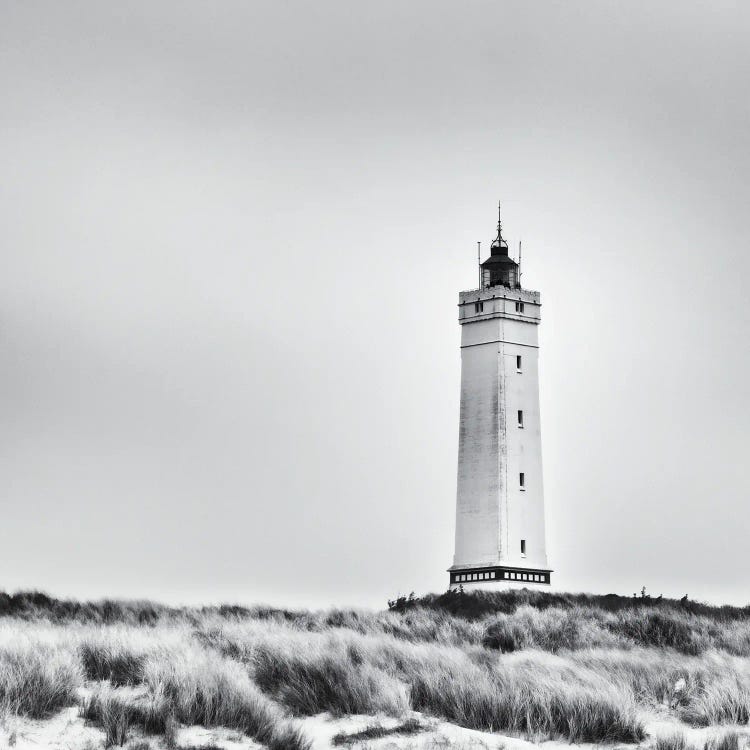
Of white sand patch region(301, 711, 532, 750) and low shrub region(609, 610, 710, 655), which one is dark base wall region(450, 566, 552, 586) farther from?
white sand patch region(301, 711, 532, 750)

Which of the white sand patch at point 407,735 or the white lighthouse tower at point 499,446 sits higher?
the white lighthouse tower at point 499,446

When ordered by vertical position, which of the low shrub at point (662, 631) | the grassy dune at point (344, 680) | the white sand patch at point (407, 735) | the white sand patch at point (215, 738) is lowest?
the white sand patch at point (215, 738)

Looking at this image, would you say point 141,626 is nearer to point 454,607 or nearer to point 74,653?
point 74,653

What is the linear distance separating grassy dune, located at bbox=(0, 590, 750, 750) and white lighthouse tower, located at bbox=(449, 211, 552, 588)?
59.2 ft

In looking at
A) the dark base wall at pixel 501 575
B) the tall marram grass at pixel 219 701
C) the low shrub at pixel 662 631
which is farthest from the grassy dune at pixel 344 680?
the dark base wall at pixel 501 575

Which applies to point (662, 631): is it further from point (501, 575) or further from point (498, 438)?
point (498, 438)

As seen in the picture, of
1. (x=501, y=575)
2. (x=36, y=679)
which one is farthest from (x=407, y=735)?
(x=501, y=575)

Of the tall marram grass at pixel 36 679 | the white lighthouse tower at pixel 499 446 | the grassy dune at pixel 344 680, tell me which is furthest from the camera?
the white lighthouse tower at pixel 499 446

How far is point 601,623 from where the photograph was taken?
25.7 meters

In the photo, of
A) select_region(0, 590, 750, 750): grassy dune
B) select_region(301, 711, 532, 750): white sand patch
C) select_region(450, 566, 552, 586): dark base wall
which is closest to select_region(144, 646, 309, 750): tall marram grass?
select_region(0, 590, 750, 750): grassy dune

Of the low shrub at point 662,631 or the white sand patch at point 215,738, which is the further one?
the low shrub at point 662,631

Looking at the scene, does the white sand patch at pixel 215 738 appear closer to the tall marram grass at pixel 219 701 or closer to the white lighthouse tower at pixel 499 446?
the tall marram grass at pixel 219 701

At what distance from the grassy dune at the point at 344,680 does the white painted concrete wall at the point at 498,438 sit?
1817cm

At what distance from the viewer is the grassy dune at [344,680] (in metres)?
13.4
